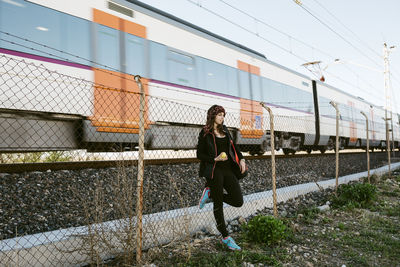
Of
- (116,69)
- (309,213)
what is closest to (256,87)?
(116,69)

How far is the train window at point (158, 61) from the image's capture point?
299 inches

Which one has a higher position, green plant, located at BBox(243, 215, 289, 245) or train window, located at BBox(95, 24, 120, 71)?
train window, located at BBox(95, 24, 120, 71)

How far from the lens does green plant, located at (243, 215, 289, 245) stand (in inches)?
142

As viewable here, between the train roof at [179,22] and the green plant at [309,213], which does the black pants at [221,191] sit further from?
the train roof at [179,22]

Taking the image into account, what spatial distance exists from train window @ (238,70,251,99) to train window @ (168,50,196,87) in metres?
2.31

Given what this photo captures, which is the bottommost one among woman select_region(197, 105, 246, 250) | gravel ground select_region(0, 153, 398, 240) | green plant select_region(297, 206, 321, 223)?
green plant select_region(297, 206, 321, 223)

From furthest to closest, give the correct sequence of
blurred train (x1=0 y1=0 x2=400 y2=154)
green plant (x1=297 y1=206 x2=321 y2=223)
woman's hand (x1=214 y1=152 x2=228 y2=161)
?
blurred train (x1=0 y1=0 x2=400 y2=154) → green plant (x1=297 y1=206 x2=321 y2=223) → woman's hand (x1=214 y1=152 x2=228 y2=161)

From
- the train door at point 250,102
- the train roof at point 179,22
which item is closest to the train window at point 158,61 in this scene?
the train roof at point 179,22

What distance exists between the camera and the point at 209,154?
11.1 ft

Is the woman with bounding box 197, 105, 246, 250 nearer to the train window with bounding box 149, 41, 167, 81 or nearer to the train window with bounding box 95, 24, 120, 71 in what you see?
the train window with bounding box 95, 24, 120, 71

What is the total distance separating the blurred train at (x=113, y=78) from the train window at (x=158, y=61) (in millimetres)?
24

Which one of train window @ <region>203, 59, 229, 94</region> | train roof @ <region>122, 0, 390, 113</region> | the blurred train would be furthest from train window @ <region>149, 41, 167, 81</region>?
train window @ <region>203, 59, 229, 94</region>

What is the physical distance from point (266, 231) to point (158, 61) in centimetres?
530

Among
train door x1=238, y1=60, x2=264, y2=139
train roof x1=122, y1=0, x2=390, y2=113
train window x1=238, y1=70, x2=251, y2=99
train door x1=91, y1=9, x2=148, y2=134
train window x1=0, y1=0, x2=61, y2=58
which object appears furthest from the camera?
train window x1=238, y1=70, x2=251, y2=99
